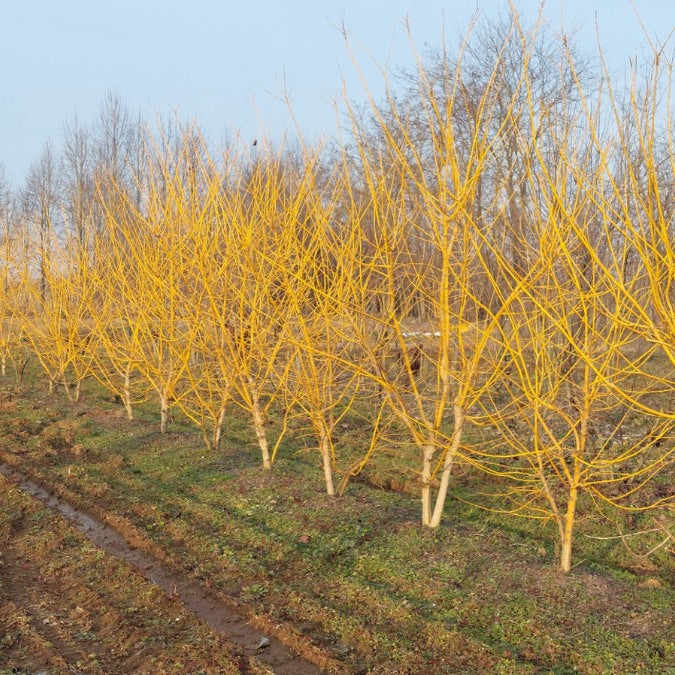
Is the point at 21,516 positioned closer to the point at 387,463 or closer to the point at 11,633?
the point at 11,633

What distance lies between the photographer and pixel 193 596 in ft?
12.8

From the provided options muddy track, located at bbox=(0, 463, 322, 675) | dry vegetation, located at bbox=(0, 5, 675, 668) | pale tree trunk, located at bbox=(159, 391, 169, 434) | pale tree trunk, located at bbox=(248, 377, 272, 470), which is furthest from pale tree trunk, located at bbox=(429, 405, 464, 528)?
pale tree trunk, located at bbox=(159, 391, 169, 434)

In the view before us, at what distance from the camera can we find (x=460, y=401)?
157 inches

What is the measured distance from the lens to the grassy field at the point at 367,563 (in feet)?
10.6

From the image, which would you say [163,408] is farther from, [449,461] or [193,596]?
[449,461]

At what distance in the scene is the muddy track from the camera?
3266 mm

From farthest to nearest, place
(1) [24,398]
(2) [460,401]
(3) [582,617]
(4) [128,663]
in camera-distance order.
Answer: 1. (1) [24,398]
2. (2) [460,401]
3. (3) [582,617]
4. (4) [128,663]

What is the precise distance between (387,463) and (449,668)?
10.9ft

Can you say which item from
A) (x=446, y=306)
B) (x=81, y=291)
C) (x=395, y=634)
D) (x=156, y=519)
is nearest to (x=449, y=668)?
(x=395, y=634)

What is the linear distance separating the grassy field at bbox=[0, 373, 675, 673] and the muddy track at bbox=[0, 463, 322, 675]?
0.08m

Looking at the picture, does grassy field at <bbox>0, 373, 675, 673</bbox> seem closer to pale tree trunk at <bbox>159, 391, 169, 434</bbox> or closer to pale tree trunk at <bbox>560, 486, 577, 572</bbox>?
pale tree trunk at <bbox>560, 486, 577, 572</bbox>

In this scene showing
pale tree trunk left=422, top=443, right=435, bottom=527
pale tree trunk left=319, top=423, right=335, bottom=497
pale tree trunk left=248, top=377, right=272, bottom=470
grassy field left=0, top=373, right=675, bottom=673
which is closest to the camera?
grassy field left=0, top=373, right=675, bottom=673

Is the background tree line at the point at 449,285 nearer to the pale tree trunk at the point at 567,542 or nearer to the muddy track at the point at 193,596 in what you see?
the pale tree trunk at the point at 567,542

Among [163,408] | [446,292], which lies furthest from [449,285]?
[163,408]
